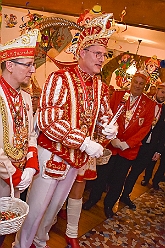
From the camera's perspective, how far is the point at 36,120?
2100mm

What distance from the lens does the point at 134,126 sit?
300 cm

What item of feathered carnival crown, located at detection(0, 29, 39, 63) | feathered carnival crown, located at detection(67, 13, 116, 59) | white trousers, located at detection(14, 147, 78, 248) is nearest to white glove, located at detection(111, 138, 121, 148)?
white trousers, located at detection(14, 147, 78, 248)

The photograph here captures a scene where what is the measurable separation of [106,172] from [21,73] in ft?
5.62

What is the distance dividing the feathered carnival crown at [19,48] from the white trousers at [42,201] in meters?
0.66

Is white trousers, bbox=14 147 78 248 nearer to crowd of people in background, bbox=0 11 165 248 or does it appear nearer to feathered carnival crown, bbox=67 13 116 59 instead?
crowd of people in background, bbox=0 11 165 248

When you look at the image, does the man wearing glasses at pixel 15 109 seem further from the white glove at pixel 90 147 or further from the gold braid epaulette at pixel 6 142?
the white glove at pixel 90 147

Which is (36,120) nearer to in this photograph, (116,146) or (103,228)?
(116,146)

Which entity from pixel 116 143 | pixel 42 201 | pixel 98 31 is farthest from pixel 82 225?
pixel 98 31

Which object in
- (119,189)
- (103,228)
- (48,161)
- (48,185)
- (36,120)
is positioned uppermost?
(36,120)

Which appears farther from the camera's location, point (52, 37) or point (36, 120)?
point (52, 37)

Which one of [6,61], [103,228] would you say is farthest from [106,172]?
[6,61]

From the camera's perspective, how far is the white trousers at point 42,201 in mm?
2096

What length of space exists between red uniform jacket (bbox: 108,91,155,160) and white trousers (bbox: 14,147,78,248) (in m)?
0.93

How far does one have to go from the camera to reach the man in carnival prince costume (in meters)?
1.92
